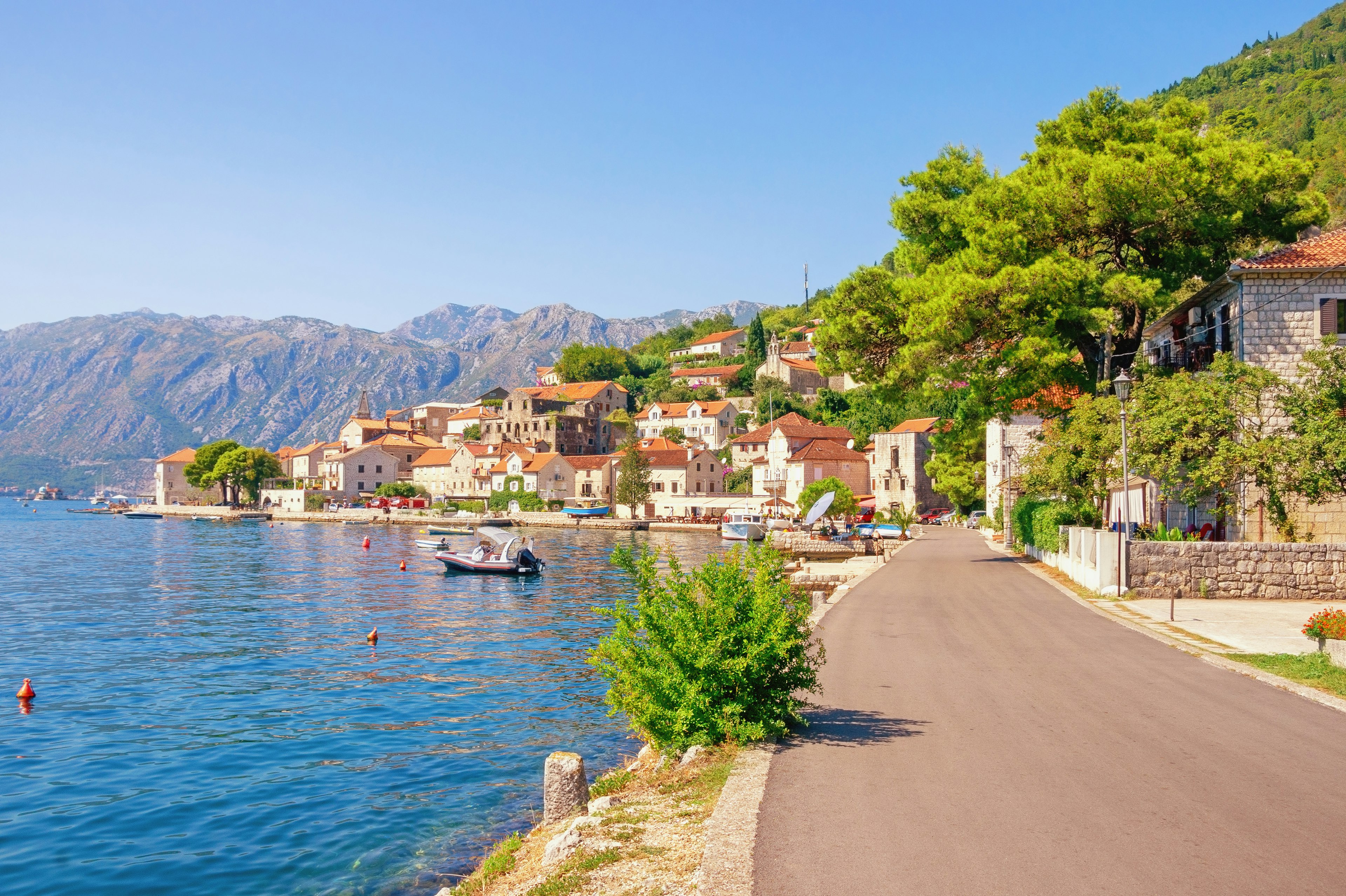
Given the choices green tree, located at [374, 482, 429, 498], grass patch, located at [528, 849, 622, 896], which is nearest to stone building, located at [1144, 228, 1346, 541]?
grass patch, located at [528, 849, 622, 896]

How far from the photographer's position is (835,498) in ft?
254

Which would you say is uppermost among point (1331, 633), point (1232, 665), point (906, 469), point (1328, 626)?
point (906, 469)

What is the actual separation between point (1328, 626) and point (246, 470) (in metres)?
148

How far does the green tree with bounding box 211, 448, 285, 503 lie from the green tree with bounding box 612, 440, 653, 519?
212 ft

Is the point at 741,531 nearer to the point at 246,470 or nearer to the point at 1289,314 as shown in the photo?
the point at 1289,314

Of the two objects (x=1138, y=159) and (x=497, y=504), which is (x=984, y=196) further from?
(x=497, y=504)

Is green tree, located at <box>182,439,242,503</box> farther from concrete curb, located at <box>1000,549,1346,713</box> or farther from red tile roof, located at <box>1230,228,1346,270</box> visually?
concrete curb, located at <box>1000,549,1346,713</box>

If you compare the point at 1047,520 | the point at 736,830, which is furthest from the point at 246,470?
the point at 736,830

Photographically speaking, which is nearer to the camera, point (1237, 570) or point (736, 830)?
point (736, 830)

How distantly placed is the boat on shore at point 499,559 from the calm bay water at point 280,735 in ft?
34.3

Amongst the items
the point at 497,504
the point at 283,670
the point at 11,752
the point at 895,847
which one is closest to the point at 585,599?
the point at 283,670

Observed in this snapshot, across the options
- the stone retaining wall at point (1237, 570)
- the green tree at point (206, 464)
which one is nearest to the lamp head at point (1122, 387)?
the stone retaining wall at point (1237, 570)

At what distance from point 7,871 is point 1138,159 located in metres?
34.4

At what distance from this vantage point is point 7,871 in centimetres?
1072
